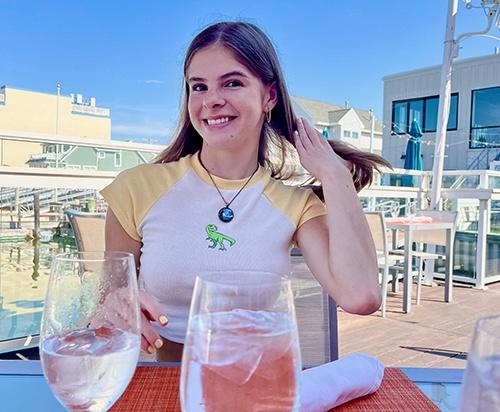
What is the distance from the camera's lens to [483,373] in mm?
306

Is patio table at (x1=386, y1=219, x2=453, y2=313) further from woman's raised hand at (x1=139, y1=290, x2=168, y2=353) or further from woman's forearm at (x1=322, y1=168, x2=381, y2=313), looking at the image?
woman's raised hand at (x1=139, y1=290, x2=168, y2=353)

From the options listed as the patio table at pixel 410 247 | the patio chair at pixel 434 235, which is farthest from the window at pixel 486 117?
the patio table at pixel 410 247

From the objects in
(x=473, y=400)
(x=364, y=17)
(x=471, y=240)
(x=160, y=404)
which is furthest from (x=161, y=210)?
(x=364, y=17)

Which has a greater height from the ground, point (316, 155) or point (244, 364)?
point (316, 155)

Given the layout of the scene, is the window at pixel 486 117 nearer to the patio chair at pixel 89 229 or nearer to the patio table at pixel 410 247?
the patio table at pixel 410 247

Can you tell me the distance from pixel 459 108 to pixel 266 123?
12.0 metres

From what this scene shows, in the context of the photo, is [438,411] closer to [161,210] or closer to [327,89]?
[161,210]

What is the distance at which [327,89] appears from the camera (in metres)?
17.7

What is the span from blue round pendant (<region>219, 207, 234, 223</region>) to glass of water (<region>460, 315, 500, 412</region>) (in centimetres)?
107

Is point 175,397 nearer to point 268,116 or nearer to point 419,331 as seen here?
point 268,116

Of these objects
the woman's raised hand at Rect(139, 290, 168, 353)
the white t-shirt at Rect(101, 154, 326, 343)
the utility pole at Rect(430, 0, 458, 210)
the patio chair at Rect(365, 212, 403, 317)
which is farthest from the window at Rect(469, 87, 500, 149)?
the woman's raised hand at Rect(139, 290, 168, 353)

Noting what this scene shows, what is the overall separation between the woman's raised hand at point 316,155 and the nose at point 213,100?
27 cm

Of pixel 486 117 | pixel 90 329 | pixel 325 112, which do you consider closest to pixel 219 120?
pixel 90 329

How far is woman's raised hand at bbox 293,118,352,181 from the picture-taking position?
4.52 feet
